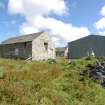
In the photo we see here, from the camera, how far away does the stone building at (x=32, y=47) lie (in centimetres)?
4540

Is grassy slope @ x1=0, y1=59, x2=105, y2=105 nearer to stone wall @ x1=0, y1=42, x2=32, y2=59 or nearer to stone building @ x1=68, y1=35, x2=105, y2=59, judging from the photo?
stone building @ x1=68, y1=35, x2=105, y2=59

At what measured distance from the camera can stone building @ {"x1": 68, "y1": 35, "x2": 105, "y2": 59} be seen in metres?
43.5

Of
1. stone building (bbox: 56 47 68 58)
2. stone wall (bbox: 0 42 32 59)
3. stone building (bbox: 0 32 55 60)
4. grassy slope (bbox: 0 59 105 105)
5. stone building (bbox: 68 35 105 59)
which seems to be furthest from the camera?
stone building (bbox: 56 47 68 58)

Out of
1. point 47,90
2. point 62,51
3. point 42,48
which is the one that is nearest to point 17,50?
point 42,48

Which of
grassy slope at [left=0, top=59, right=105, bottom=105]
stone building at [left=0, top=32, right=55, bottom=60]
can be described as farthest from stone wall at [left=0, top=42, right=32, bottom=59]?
grassy slope at [left=0, top=59, right=105, bottom=105]

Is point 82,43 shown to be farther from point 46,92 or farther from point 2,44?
point 46,92

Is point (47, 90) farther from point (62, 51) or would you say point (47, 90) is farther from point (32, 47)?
point (62, 51)

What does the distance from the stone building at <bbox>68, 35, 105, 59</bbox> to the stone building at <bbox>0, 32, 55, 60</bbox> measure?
4178mm

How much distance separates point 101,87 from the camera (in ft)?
46.1

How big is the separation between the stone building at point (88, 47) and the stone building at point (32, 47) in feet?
13.7

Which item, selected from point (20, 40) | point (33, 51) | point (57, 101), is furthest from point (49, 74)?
point (20, 40)

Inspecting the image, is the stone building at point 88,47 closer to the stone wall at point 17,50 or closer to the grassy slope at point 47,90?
the stone wall at point 17,50

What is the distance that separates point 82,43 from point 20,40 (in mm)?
11323

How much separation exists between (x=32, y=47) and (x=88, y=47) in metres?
9.79
